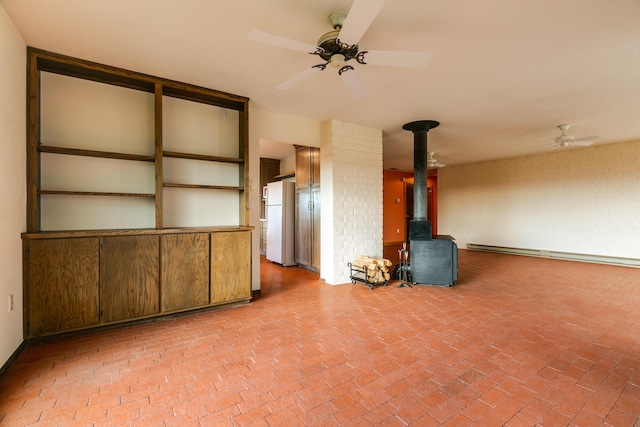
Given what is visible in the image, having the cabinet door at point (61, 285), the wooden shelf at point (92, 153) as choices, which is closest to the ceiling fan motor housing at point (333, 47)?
the wooden shelf at point (92, 153)

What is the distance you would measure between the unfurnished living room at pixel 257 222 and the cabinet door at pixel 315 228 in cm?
15

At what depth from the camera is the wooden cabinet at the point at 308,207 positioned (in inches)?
204

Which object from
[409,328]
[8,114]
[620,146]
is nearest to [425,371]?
[409,328]

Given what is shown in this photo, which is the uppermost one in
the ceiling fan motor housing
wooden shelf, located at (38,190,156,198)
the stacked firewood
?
the ceiling fan motor housing

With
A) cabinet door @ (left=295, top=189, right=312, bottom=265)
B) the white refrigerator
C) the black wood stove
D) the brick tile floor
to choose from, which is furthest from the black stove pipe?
the white refrigerator

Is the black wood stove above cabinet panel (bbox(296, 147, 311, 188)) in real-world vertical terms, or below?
below

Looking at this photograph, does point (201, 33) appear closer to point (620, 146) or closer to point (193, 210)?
point (193, 210)

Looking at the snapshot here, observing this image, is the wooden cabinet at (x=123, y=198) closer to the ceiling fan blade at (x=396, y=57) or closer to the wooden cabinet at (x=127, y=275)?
the wooden cabinet at (x=127, y=275)

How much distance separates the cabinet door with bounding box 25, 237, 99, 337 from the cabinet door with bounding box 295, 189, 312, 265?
345 centimetres

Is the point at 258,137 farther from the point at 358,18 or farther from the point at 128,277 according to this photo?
the point at 358,18

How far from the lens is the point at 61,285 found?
2535 millimetres

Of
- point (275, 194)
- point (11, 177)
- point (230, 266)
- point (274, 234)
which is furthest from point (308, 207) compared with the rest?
point (11, 177)

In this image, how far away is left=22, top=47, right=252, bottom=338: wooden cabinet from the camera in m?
2.53

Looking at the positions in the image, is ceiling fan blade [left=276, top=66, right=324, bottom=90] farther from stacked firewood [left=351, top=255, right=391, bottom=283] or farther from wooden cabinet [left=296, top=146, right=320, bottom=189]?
stacked firewood [left=351, top=255, right=391, bottom=283]
